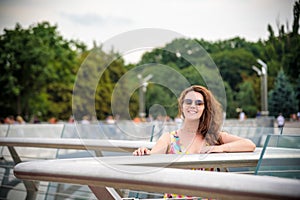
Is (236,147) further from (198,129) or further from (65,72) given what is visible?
(65,72)

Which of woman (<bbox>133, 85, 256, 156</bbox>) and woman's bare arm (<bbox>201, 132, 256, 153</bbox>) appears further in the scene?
woman (<bbox>133, 85, 256, 156</bbox>)

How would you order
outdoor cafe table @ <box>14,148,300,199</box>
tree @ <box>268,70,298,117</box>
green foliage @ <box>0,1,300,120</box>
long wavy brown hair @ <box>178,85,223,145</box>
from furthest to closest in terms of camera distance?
1. tree @ <box>268,70,298,117</box>
2. green foliage @ <box>0,1,300,120</box>
3. long wavy brown hair @ <box>178,85,223,145</box>
4. outdoor cafe table @ <box>14,148,300,199</box>

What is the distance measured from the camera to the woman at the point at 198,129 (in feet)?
9.50

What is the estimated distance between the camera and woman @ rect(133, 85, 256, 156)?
289 cm

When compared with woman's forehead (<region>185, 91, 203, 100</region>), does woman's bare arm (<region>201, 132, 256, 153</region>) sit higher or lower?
lower

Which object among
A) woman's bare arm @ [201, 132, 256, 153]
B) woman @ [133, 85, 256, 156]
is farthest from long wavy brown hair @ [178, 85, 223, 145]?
woman's bare arm @ [201, 132, 256, 153]

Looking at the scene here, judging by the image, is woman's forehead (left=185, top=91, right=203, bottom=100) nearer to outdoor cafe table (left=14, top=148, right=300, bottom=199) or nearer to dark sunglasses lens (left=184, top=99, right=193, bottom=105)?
dark sunglasses lens (left=184, top=99, right=193, bottom=105)

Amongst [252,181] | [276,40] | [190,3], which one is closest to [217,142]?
[252,181]

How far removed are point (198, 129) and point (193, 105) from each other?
0.53 feet

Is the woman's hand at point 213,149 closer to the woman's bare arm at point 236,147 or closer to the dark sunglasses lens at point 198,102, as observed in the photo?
the woman's bare arm at point 236,147

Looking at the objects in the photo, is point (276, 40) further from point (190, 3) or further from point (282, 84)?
point (190, 3)

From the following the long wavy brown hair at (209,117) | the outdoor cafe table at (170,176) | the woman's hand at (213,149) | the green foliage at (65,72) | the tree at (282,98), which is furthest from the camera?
the tree at (282,98)

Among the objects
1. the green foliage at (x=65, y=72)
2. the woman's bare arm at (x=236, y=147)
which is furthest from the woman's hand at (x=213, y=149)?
the green foliage at (x=65, y=72)

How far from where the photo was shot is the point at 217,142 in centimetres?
295
